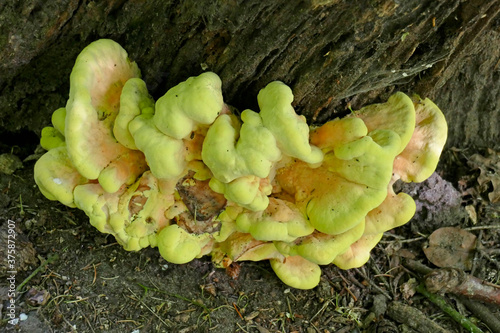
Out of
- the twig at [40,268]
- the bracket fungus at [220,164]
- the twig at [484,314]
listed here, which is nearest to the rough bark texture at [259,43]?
the bracket fungus at [220,164]

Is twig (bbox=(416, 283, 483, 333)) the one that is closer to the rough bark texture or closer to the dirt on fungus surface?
the dirt on fungus surface

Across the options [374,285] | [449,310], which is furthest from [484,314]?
[374,285]

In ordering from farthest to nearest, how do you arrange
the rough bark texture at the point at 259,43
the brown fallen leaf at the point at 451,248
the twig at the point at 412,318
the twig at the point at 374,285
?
the brown fallen leaf at the point at 451,248 < the twig at the point at 374,285 < the twig at the point at 412,318 < the rough bark texture at the point at 259,43

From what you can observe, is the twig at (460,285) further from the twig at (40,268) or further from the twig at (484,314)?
the twig at (40,268)

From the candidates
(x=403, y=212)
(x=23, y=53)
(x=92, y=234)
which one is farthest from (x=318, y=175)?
(x=23, y=53)

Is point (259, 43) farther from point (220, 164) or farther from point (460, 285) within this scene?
point (460, 285)
